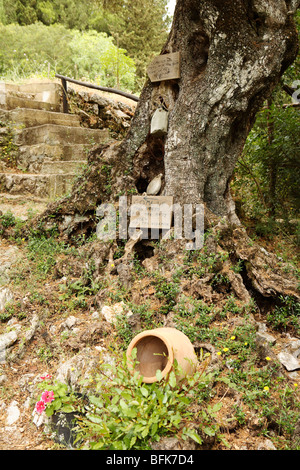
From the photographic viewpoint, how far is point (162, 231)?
4.16m

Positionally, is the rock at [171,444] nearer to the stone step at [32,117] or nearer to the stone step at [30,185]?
the stone step at [30,185]

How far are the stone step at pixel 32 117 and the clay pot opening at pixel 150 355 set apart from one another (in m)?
6.52

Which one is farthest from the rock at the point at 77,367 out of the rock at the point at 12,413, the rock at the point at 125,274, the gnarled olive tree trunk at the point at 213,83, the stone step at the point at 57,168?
the stone step at the point at 57,168

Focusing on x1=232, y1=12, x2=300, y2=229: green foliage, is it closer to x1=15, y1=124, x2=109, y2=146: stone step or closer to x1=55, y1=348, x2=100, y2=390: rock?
x1=15, y1=124, x2=109, y2=146: stone step

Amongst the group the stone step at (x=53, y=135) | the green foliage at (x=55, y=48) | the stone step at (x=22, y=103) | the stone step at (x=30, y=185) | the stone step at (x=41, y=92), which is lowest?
the stone step at (x=30, y=185)

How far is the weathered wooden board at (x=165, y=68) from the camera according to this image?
4.34 m

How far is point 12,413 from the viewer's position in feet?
8.84

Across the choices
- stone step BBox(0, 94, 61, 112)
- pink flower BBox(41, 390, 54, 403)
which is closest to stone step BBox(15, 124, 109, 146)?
stone step BBox(0, 94, 61, 112)

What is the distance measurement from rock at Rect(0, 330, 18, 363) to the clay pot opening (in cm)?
149

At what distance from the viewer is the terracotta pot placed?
2.35 meters

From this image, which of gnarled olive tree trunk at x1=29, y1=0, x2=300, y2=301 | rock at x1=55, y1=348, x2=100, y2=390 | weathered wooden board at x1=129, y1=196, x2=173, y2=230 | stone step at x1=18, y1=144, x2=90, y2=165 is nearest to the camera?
rock at x1=55, y1=348, x2=100, y2=390

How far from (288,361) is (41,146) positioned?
6168mm

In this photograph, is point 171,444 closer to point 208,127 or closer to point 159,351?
point 159,351

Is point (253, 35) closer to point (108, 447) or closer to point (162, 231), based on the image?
point (162, 231)
